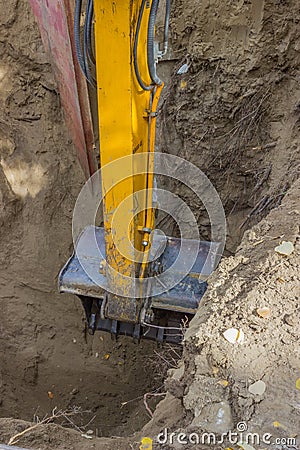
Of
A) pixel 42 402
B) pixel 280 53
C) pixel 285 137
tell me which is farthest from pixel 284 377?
pixel 42 402

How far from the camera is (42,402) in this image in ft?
14.9

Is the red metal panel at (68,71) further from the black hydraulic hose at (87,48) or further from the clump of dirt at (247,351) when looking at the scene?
the clump of dirt at (247,351)

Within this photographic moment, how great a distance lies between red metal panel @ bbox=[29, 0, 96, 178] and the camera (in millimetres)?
3340

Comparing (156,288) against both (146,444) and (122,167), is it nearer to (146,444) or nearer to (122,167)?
(122,167)

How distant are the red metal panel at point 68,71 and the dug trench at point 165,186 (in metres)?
0.43

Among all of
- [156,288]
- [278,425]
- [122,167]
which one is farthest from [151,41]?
[278,425]

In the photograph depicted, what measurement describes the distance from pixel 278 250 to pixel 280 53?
7.02ft

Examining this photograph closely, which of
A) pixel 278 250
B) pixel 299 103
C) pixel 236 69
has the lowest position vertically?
pixel 278 250

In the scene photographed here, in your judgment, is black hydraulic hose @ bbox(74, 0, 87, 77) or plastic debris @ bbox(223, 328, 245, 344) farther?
black hydraulic hose @ bbox(74, 0, 87, 77)

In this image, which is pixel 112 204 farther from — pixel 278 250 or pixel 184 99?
pixel 184 99

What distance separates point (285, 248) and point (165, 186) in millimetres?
2304

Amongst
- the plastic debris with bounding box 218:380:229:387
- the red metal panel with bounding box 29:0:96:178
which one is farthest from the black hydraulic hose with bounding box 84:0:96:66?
the plastic debris with bounding box 218:380:229:387

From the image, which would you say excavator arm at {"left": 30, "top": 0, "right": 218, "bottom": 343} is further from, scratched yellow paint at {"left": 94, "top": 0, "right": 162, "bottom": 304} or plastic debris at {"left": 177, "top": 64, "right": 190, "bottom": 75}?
plastic debris at {"left": 177, "top": 64, "right": 190, "bottom": 75}

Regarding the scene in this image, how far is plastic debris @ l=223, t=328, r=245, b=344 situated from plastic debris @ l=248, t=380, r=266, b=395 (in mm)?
185
